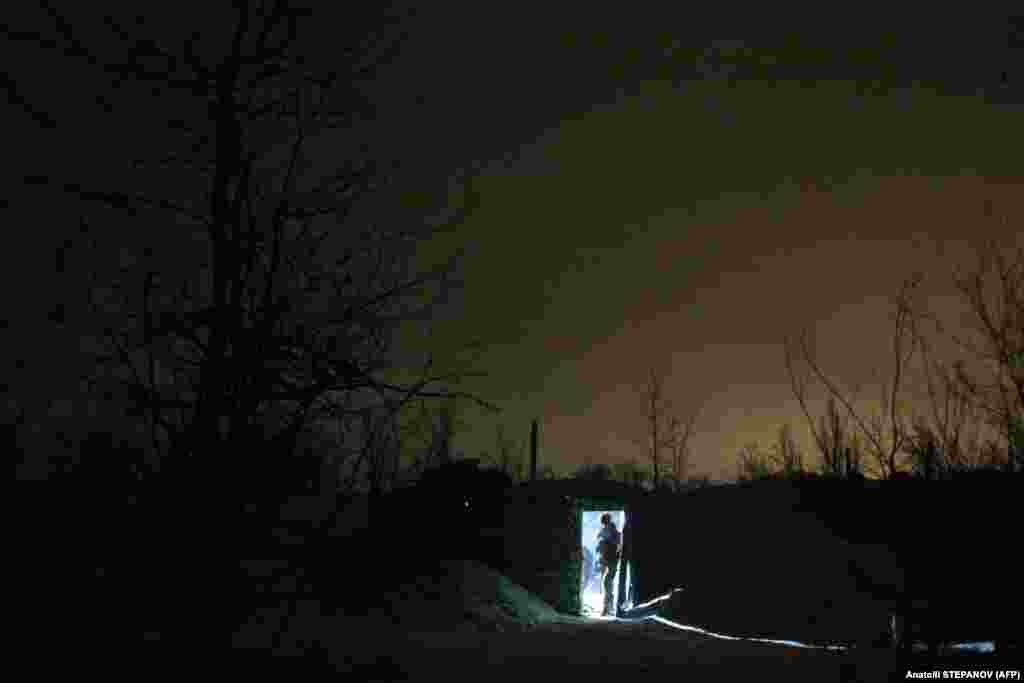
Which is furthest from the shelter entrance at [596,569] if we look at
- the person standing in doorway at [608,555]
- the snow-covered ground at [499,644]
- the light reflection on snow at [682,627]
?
the snow-covered ground at [499,644]

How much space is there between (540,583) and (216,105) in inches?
754

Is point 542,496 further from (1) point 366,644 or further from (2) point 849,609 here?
(1) point 366,644

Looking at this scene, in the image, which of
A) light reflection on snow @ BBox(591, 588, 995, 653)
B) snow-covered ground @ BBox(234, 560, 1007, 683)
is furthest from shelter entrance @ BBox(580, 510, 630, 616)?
snow-covered ground @ BBox(234, 560, 1007, 683)

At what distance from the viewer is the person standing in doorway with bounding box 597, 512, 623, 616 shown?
21.2m

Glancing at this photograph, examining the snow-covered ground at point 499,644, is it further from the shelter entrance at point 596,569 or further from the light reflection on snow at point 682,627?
the shelter entrance at point 596,569

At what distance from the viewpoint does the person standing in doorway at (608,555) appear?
69.7ft

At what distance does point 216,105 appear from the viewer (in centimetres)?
516

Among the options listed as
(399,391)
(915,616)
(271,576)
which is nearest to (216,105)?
(399,391)

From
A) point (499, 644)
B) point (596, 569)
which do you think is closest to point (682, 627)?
point (596, 569)

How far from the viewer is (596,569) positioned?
2250 centimetres

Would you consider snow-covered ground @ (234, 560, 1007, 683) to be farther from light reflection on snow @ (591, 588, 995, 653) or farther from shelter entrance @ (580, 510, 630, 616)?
shelter entrance @ (580, 510, 630, 616)

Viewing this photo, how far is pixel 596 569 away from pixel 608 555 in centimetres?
142

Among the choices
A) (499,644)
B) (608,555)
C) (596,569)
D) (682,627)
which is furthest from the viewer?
(596,569)

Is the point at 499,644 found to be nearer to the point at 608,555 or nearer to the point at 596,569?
the point at 608,555
